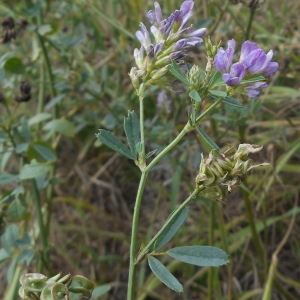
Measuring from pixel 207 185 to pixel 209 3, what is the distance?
2.78 ft

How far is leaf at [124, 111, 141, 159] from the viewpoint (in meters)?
0.73

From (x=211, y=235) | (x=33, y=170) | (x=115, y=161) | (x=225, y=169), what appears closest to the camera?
(x=225, y=169)

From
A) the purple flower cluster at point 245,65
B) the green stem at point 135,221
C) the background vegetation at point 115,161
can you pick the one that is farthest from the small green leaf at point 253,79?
the background vegetation at point 115,161

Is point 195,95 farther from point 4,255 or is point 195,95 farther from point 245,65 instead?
point 4,255

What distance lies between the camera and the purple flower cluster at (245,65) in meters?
0.66

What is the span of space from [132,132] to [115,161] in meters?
1.09

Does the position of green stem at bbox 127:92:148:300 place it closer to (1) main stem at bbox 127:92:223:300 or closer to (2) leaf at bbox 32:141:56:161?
(1) main stem at bbox 127:92:223:300

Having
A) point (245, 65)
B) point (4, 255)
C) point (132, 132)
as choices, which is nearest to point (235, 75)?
point (245, 65)

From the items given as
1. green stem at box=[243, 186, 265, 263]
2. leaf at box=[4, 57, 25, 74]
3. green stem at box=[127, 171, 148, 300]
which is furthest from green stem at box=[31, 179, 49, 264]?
green stem at box=[127, 171, 148, 300]

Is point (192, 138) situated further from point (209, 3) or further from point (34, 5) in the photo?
point (34, 5)

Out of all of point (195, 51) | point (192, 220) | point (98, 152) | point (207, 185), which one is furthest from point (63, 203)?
point (207, 185)

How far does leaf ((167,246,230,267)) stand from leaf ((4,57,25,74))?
0.70m

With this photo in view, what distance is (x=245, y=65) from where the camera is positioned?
667 millimetres

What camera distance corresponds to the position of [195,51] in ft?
5.24
